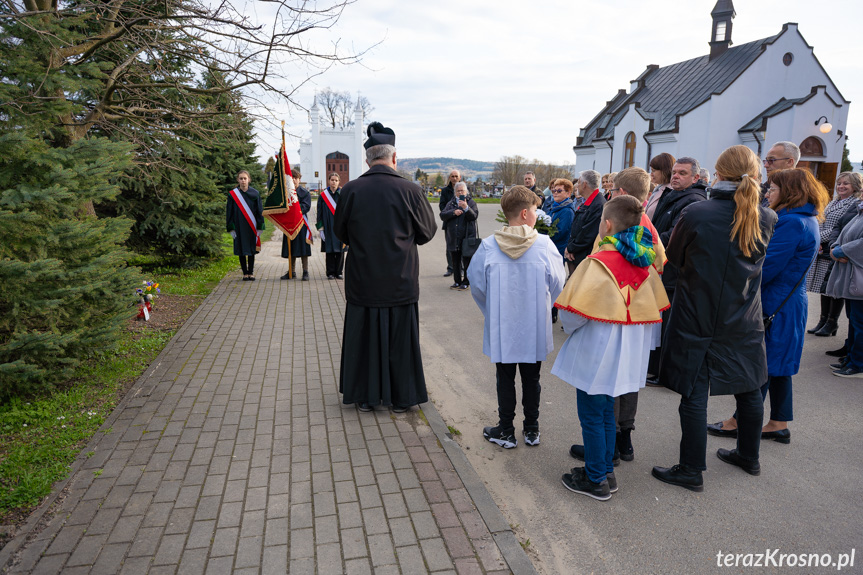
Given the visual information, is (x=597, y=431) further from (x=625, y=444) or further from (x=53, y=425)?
(x=53, y=425)

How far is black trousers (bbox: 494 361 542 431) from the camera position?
393 cm

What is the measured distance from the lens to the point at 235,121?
297 inches

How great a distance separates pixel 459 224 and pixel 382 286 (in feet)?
19.3

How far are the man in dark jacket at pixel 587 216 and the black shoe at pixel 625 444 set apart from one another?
10.0ft

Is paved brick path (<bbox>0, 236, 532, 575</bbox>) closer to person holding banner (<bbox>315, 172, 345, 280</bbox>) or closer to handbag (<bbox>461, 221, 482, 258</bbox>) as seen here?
handbag (<bbox>461, 221, 482, 258</bbox>)

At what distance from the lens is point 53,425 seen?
14.0 ft

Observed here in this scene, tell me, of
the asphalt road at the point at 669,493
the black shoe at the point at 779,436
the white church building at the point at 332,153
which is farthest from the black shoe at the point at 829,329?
the white church building at the point at 332,153

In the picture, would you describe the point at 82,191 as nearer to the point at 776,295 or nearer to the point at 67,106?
the point at 67,106

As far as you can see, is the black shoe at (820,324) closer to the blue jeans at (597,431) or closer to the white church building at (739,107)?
the blue jeans at (597,431)

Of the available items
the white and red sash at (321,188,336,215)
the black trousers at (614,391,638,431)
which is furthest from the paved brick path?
the white and red sash at (321,188,336,215)

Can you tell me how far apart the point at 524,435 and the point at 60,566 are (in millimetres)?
2955

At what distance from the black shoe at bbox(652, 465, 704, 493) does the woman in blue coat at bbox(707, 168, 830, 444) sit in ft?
3.03

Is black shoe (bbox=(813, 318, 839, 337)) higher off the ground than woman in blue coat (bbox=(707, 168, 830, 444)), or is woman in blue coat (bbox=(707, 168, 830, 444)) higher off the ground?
woman in blue coat (bbox=(707, 168, 830, 444))

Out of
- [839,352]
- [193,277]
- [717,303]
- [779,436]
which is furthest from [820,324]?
[193,277]
